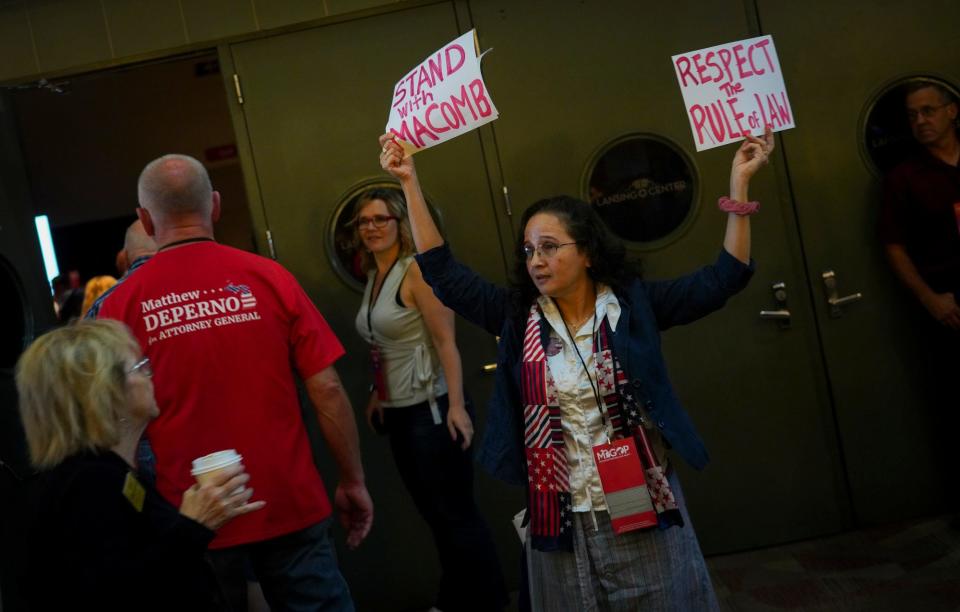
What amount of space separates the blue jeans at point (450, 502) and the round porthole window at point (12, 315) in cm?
179

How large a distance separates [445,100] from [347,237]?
71.2 inches

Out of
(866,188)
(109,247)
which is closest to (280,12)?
(866,188)

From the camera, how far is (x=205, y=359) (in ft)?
9.97

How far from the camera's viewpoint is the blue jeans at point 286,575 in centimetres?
309

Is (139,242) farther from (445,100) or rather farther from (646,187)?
(646,187)

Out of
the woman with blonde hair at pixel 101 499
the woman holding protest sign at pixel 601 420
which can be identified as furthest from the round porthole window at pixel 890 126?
the woman with blonde hair at pixel 101 499

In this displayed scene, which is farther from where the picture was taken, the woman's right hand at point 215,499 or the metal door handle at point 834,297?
the metal door handle at point 834,297

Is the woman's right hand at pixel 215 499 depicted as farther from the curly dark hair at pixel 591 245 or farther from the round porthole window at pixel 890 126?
the round porthole window at pixel 890 126

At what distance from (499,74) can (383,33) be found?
57cm

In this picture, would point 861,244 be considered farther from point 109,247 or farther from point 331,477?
point 109,247

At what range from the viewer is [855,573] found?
4.52 meters

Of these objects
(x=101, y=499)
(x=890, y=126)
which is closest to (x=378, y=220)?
(x=101, y=499)

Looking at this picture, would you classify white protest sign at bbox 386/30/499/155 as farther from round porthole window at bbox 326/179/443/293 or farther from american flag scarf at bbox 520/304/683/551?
round porthole window at bbox 326/179/443/293

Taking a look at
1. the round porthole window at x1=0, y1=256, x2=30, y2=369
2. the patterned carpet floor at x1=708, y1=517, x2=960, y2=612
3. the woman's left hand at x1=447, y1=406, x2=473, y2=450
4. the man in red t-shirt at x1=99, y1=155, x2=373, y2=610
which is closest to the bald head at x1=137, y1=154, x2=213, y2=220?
the man in red t-shirt at x1=99, y1=155, x2=373, y2=610
